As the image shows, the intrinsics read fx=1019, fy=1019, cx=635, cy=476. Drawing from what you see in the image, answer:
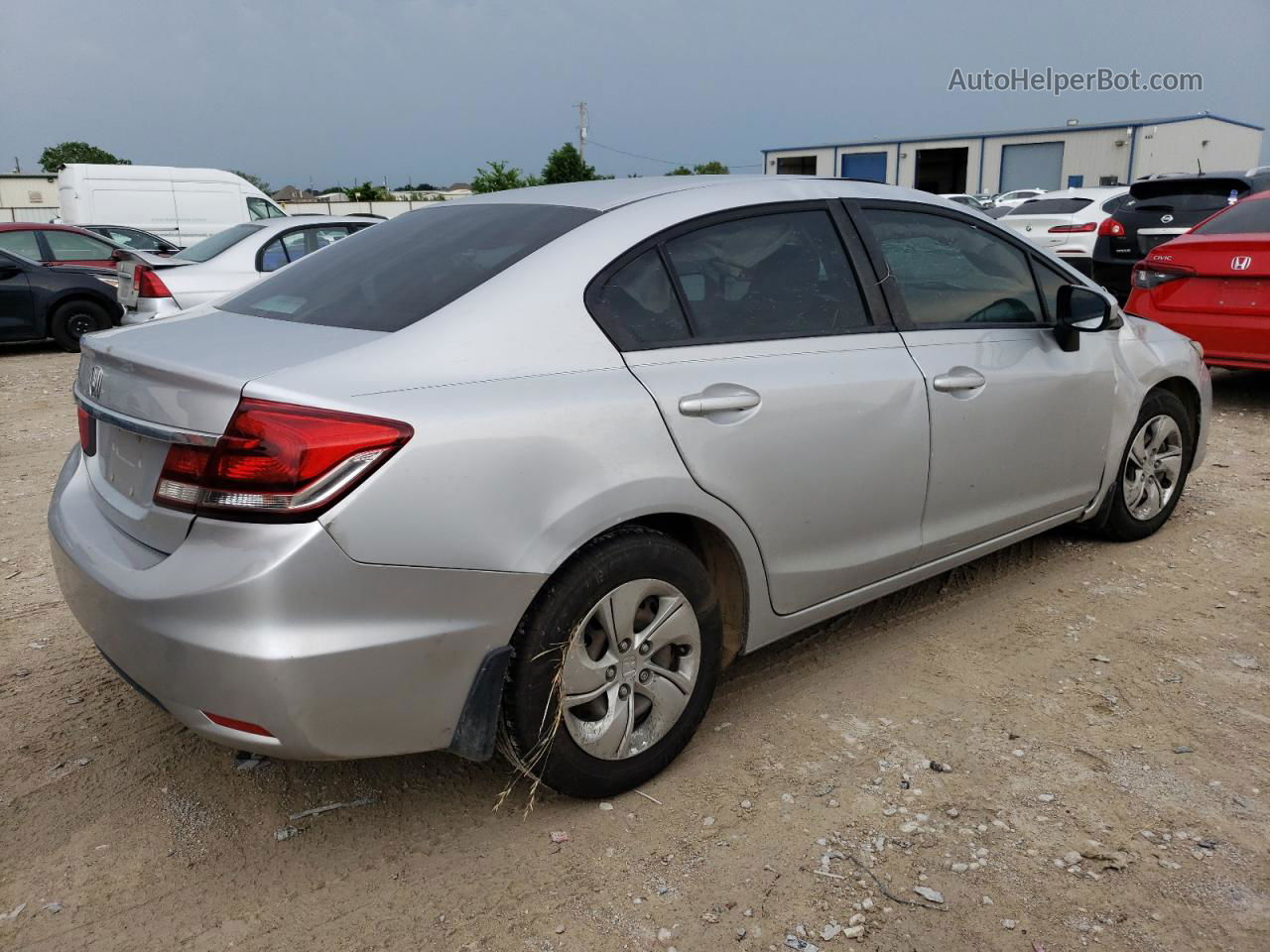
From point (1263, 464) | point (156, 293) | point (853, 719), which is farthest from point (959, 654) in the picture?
point (156, 293)

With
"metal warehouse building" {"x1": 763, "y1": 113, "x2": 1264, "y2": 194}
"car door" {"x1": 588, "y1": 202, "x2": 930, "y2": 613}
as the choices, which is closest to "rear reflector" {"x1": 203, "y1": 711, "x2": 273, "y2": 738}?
"car door" {"x1": 588, "y1": 202, "x2": 930, "y2": 613}

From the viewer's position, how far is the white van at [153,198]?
19219 millimetres

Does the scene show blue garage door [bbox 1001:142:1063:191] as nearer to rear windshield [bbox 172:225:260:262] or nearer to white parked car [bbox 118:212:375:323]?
white parked car [bbox 118:212:375:323]

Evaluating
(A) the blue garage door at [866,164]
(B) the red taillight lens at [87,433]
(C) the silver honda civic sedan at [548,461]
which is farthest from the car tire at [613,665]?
(A) the blue garage door at [866,164]

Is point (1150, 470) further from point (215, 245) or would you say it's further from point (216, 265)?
point (215, 245)

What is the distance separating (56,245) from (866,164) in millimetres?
46556

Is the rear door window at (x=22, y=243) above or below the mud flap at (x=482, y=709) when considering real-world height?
above

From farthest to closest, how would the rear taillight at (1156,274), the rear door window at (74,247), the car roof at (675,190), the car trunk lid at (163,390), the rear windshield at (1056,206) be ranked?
the rear windshield at (1056,206) < the rear door window at (74,247) < the rear taillight at (1156,274) < the car roof at (675,190) < the car trunk lid at (163,390)

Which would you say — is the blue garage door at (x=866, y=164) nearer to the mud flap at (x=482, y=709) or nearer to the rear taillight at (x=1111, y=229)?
the rear taillight at (x=1111, y=229)

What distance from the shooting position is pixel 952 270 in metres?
3.53

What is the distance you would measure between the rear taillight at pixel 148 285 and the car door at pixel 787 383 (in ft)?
21.1

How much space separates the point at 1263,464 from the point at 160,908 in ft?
19.7

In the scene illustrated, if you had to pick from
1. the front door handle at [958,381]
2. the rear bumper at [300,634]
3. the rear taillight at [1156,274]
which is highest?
the front door handle at [958,381]

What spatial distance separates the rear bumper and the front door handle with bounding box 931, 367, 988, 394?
1605mm
